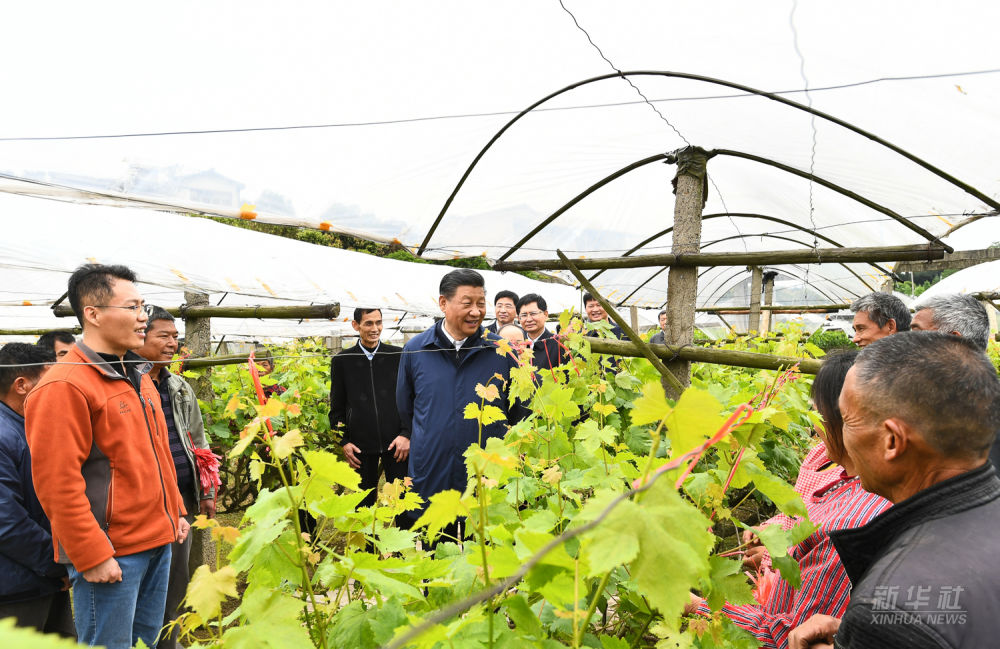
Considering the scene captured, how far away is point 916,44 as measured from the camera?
2.03 m

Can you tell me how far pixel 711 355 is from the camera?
8.03ft

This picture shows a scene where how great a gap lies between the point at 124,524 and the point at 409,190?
2.19 m

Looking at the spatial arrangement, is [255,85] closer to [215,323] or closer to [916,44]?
[916,44]

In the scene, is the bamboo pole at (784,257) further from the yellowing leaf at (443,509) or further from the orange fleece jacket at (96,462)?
the orange fleece jacket at (96,462)

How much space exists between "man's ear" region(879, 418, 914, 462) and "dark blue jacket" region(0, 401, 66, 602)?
2860mm

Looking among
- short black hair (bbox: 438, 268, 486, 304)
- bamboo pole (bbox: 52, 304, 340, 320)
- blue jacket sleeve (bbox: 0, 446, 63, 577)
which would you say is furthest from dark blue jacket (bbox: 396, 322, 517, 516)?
blue jacket sleeve (bbox: 0, 446, 63, 577)

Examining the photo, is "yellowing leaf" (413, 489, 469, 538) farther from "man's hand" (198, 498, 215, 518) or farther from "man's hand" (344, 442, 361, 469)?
"man's hand" (344, 442, 361, 469)

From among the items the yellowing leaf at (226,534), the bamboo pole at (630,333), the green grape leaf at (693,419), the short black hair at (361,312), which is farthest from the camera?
the short black hair at (361,312)

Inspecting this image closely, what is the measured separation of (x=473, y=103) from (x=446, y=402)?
5.03 ft

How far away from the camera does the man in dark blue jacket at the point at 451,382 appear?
9.73 ft

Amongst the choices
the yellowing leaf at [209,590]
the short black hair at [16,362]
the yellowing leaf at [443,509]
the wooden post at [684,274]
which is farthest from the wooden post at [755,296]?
the yellowing leaf at [209,590]

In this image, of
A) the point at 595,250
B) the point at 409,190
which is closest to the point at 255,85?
the point at 409,190

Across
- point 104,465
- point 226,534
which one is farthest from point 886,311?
point 104,465

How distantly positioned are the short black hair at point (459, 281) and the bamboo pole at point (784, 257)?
36cm
